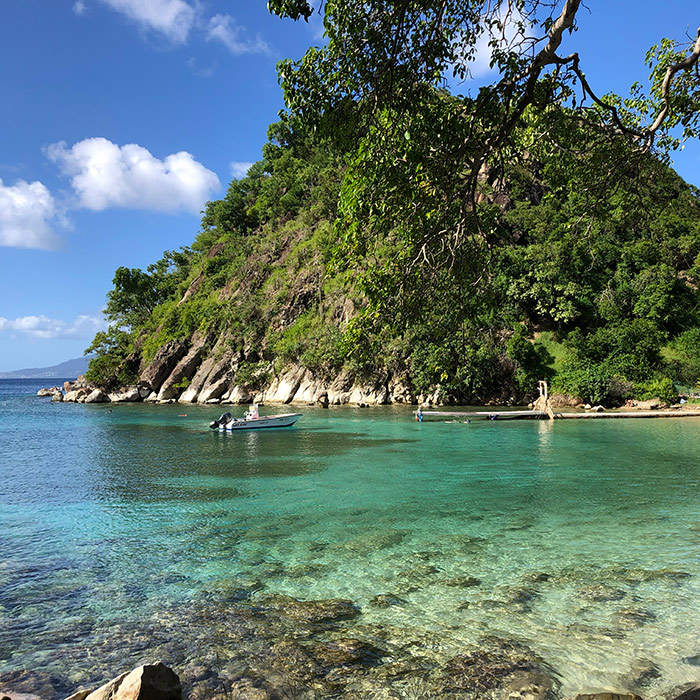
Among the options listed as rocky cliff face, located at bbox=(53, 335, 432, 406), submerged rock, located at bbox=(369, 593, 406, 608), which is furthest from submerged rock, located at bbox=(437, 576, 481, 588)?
rocky cliff face, located at bbox=(53, 335, 432, 406)

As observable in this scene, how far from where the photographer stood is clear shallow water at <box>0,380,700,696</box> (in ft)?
19.1

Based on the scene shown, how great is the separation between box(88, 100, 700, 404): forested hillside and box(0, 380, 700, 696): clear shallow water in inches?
125

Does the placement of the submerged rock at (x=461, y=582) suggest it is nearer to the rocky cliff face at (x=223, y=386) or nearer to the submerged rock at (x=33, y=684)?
the submerged rock at (x=33, y=684)

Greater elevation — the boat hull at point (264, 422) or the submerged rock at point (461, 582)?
the boat hull at point (264, 422)

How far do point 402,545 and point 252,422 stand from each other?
23.5 metres

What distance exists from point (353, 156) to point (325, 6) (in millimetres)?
1808

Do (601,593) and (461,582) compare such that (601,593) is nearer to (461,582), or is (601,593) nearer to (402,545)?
(461,582)

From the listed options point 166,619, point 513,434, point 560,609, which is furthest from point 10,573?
point 513,434

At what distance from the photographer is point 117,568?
844 cm

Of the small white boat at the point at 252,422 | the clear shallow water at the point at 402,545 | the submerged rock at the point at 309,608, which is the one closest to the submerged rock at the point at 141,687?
the clear shallow water at the point at 402,545

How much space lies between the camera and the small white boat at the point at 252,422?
31062 mm

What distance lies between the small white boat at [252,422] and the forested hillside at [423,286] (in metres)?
6.36

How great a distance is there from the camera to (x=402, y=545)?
9102mm

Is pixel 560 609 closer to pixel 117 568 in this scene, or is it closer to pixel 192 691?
pixel 192 691
